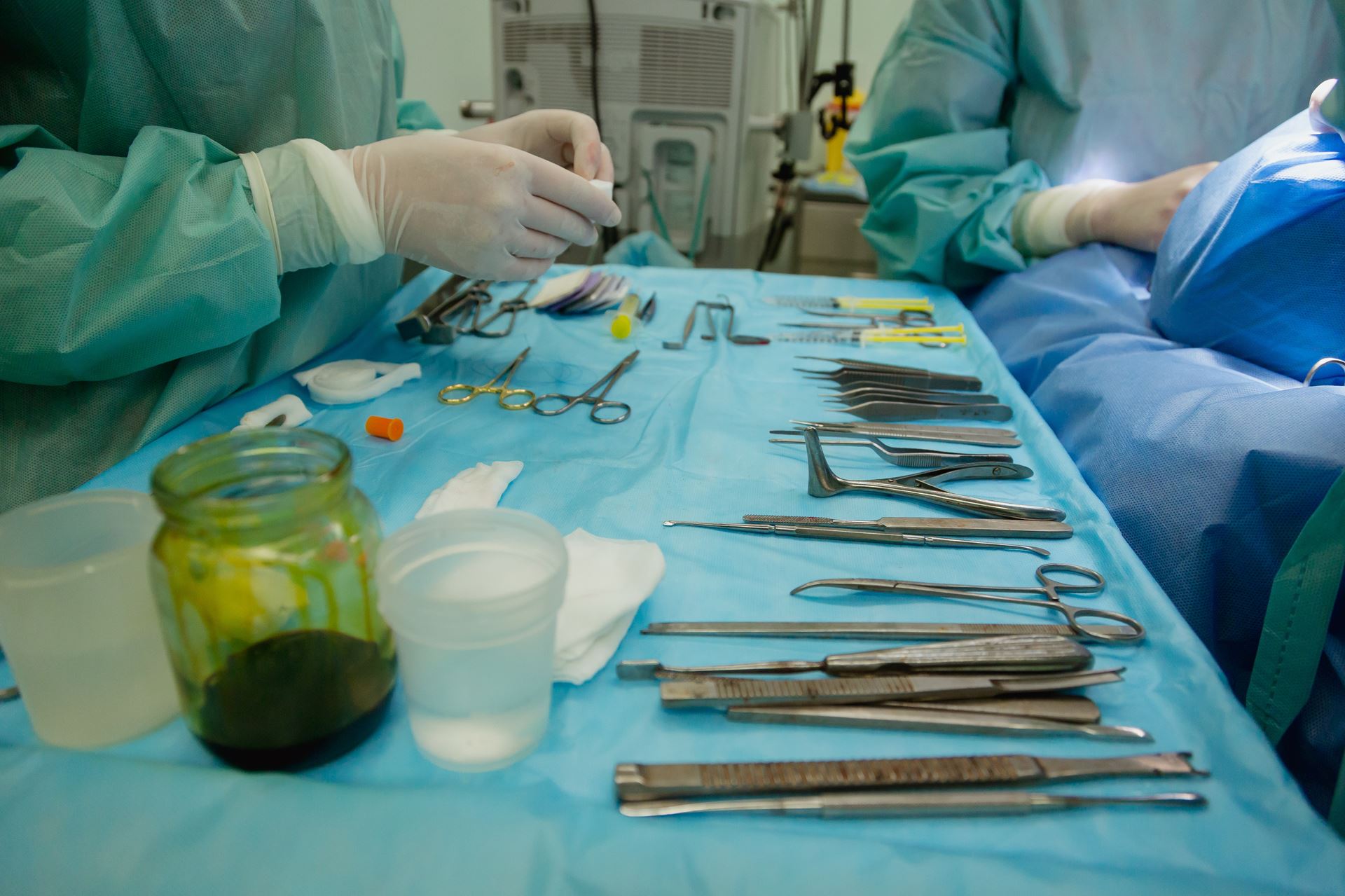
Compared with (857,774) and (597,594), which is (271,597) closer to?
(597,594)

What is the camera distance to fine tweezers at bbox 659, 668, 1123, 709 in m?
0.55

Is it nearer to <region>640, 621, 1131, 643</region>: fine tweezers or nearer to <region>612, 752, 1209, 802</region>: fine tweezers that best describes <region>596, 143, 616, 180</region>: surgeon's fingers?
<region>640, 621, 1131, 643</region>: fine tweezers

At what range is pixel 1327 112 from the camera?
1.01m

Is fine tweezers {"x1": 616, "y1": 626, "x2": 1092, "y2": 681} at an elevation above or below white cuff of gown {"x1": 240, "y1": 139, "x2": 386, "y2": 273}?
below

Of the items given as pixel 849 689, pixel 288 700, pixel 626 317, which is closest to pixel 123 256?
pixel 288 700

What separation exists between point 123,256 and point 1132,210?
163 centimetres

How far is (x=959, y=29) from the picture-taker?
1.76 metres

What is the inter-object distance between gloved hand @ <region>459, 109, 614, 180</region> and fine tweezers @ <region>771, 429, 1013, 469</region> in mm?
611

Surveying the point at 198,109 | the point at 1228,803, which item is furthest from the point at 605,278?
the point at 1228,803

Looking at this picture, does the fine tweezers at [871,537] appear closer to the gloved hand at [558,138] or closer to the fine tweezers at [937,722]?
the fine tweezers at [937,722]

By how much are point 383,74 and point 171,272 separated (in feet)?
1.92

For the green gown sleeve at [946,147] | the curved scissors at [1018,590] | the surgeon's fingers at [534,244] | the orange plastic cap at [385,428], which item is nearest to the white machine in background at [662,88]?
the green gown sleeve at [946,147]

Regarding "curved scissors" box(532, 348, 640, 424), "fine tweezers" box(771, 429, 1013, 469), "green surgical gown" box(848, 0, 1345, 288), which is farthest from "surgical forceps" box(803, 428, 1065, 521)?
"green surgical gown" box(848, 0, 1345, 288)

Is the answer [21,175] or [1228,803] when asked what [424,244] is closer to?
[21,175]
